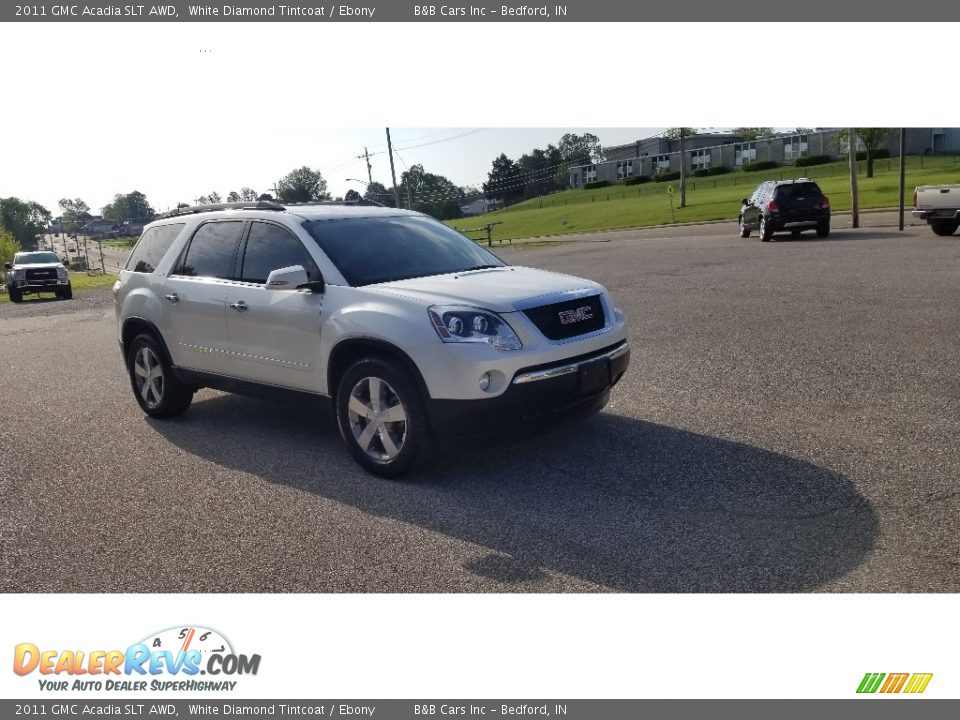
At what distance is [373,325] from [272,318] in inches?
45.5

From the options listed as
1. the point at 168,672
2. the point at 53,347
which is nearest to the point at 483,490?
the point at 168,672

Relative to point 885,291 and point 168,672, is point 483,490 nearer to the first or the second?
point 168,672

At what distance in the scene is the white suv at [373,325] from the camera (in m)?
5.17

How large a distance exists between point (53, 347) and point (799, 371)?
1185cm

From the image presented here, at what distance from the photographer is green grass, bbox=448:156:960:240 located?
5491cm

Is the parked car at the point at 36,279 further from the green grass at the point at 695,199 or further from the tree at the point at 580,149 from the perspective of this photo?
the tree at the point at 580,149

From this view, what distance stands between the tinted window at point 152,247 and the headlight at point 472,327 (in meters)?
3.43

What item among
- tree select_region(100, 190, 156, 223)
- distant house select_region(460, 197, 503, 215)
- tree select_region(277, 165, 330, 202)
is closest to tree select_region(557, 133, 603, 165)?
distant house select_region(460, 197, 503, 215)

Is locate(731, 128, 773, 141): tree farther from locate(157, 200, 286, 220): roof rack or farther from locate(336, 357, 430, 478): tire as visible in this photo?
locate(336, 357, 430, 478): tire

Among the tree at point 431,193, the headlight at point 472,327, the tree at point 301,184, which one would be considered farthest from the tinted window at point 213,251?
the tree at point 431,193

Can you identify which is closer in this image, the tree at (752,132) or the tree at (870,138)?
the tree at (870,138)

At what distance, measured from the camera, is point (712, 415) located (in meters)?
6.69

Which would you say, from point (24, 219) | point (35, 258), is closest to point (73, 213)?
point (24, 219)

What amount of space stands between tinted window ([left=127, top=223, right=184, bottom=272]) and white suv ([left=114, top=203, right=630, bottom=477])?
0.11 feet
